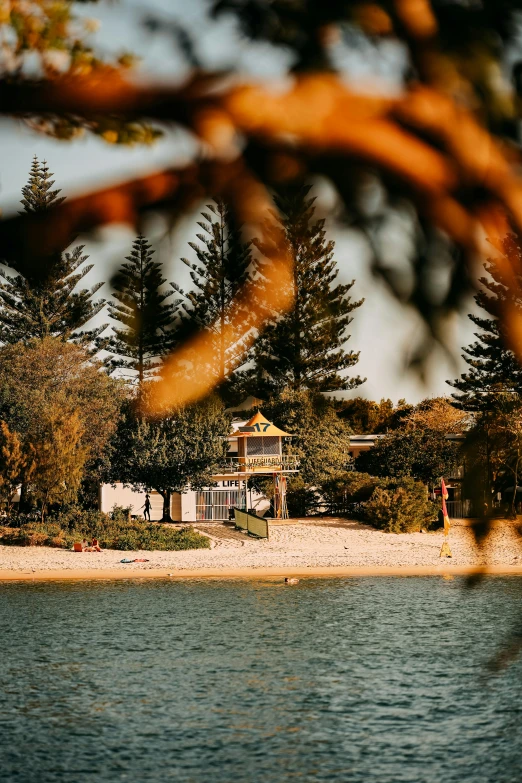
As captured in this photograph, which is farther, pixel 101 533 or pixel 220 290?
pixel 101 533

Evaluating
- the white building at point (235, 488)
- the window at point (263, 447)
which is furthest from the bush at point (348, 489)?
the window at point (263, 447)

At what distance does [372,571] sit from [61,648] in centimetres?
1118

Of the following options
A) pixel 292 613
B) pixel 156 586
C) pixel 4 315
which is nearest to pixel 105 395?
pixel 156 586

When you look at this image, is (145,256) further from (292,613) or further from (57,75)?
(292,613)

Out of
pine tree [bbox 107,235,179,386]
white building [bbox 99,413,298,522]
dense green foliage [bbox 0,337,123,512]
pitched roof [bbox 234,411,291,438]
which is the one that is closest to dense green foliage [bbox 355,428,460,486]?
white building [bbox 99,413,298,522]

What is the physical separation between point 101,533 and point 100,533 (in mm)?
53

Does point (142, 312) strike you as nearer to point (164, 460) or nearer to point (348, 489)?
point (164, 460)

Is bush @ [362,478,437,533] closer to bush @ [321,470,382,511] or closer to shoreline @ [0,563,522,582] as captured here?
bush @ [321,470,382,511]

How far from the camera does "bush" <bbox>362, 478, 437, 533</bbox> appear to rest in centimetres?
3897

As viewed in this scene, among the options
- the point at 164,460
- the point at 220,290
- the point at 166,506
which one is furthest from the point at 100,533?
the point at 220,290

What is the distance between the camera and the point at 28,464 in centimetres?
3506

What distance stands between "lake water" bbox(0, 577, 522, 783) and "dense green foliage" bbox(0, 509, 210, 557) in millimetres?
2011

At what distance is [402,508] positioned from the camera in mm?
39031

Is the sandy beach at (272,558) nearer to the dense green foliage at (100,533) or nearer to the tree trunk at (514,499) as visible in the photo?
the dense green foliage at (100,533)
